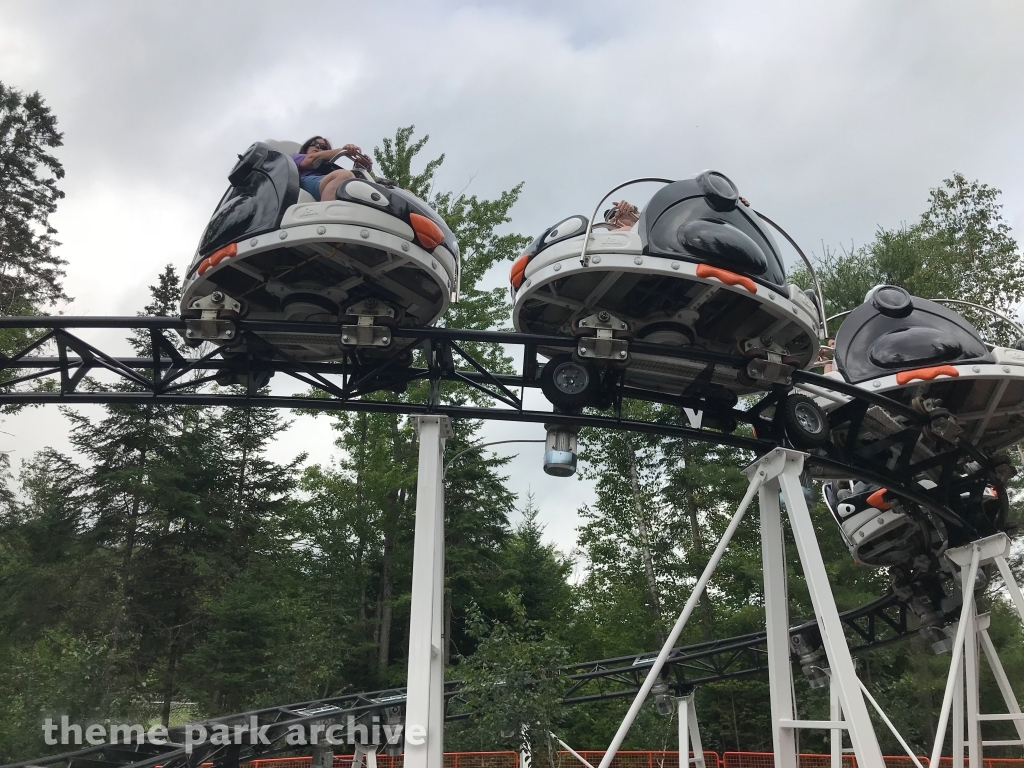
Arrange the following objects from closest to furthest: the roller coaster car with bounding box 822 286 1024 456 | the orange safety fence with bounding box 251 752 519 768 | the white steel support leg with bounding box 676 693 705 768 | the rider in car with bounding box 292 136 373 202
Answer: the rider in car with bounding box 292 136 373 202, the roller coaster car with bounding box 822 286 1024 456, the white steel support leg with bounding box 676 693 705 768, the orange safety fence with bounding box 251 752 519 768

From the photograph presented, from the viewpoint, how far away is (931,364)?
8266mm

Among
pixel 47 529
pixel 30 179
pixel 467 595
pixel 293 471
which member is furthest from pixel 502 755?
pixel 30 179

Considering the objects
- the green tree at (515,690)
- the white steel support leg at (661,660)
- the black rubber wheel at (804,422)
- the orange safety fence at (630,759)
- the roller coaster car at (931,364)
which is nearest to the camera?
the white steel support leg at (661,660)

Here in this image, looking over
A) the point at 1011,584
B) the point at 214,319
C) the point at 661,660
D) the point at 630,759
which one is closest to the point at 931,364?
the point at 1011,584

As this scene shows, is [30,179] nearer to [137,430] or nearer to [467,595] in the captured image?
[137,430]

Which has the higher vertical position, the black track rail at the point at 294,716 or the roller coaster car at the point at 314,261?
the roller coaster car at the point at 314,261

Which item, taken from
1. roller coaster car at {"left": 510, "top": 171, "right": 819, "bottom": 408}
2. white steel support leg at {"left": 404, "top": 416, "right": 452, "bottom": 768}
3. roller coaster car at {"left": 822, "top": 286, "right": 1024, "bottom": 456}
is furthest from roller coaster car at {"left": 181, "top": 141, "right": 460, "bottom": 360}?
roller coaster car at {"left": 822, "top": 286, "right": 1024, "bottom": 456}

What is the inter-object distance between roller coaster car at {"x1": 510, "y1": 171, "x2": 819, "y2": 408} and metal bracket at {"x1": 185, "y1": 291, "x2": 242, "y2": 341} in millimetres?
2309

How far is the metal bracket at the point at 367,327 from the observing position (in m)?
6.61

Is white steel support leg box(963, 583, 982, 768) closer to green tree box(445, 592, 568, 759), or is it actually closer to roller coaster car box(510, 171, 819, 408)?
roller coaster car box(510, 171, 819, 408)

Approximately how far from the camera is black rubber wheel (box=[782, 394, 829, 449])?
7520mm

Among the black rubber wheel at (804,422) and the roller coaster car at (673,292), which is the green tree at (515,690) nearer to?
the roller coaster car at (673,292)

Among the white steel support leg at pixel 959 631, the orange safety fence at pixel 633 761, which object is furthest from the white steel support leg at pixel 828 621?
the orange safety fence at pixel 633 761

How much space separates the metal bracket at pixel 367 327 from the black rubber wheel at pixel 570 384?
4.64ft
